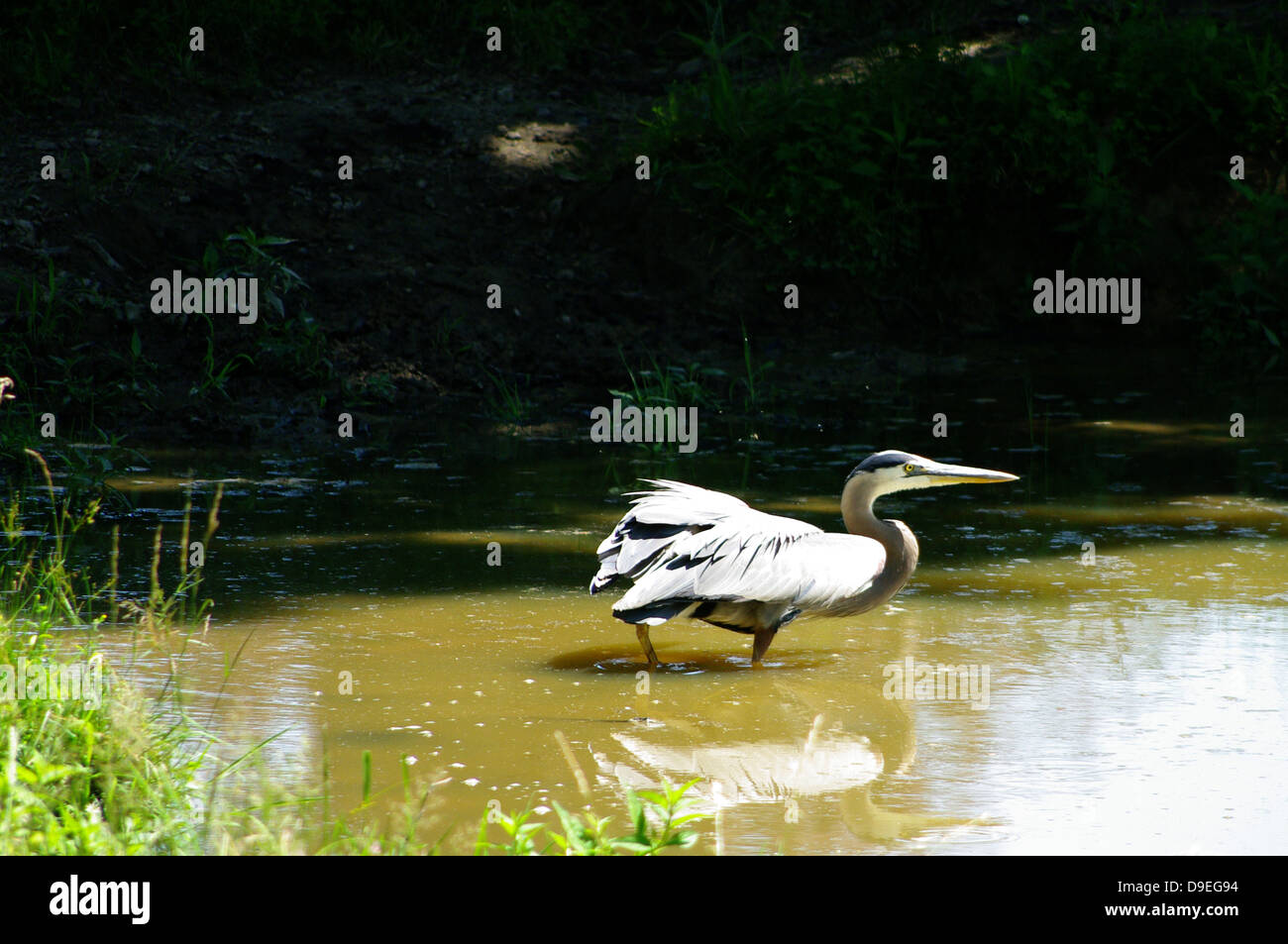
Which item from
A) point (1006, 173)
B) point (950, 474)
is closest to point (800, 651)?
point (950, 474)

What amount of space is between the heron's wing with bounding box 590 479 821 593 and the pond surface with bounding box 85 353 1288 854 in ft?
1.34

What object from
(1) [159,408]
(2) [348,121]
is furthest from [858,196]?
(1) [159,408]

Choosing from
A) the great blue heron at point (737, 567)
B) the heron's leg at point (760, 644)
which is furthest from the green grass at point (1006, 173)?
the heron's leg at point (760, 644)

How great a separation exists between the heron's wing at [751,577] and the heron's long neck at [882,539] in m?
0.08

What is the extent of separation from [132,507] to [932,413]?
4948 mm

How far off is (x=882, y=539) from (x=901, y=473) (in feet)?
1.12

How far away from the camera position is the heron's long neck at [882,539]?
5930 millimetres

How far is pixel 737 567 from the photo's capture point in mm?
5531

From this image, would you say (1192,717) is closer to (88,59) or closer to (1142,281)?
(1142,281)

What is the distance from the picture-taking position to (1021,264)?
1154 centimetres

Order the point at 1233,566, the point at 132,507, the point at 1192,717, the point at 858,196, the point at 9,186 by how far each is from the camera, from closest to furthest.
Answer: the point at 1192,717, the point at 1233,566, the point at 132,507, the point at 9,186, the point at 858,196

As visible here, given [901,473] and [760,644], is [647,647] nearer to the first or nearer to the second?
[760,644]

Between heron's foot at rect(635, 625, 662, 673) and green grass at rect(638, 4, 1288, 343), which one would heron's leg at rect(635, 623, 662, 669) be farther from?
green grass at rect(638, 4, 1288, 343)
